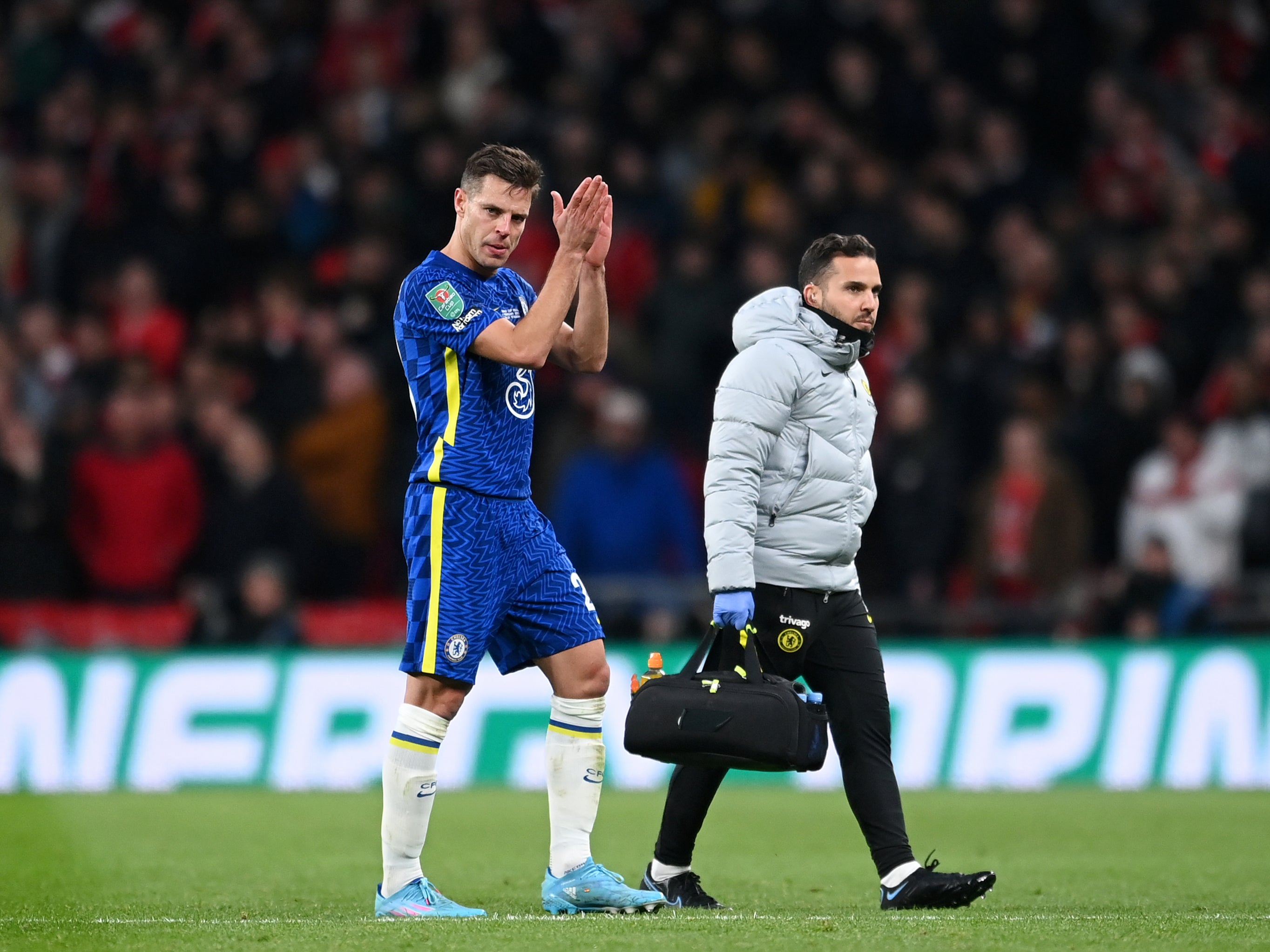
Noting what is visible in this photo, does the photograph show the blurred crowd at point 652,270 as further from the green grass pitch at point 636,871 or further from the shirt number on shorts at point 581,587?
the shirt number on shorts at point 581,587

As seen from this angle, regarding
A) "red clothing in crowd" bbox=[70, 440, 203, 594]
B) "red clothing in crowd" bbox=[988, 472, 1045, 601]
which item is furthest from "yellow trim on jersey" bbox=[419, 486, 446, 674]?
"red clothing in crowd" bbox=[988, 472, 1045, 601]

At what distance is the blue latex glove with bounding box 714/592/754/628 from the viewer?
21.7 feet

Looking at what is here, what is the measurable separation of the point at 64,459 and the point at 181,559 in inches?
41.0

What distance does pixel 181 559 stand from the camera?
13820 mm

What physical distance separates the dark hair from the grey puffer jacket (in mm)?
108

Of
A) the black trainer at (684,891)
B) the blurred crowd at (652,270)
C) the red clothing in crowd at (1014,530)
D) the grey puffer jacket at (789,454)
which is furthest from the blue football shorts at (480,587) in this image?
the red clothing in crowd at (1014,530)

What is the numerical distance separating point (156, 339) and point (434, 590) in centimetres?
900

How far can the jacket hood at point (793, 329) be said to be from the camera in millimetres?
6953

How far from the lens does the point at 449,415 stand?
6.59 meters

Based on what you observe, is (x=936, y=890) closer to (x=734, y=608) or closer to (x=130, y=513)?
(x=734, y=608)

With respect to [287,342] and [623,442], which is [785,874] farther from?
[287,342]

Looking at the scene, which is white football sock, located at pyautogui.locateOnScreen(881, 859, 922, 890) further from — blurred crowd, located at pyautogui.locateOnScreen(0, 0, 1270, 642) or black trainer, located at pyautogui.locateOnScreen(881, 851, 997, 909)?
blurred crowd, located at pyautogui.locateOnScreen(0, 0, 1270, 642)

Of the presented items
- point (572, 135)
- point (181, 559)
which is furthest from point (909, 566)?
point (181, 559)

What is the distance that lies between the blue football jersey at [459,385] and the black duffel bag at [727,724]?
85 cm
